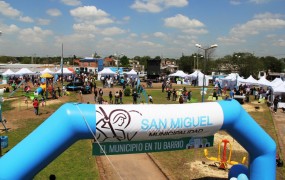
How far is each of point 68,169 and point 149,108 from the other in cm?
591

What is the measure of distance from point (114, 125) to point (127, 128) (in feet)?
1.19

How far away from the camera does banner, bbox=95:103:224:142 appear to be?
7656mm

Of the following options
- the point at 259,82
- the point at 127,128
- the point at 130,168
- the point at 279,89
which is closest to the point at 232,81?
the point at 259,82

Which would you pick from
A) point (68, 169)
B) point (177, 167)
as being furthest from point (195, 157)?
point (68, 169)

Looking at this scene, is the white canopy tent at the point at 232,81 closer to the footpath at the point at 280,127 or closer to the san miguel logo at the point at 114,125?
the footpath at the point at 280,127

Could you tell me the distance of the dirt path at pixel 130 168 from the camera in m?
11.6

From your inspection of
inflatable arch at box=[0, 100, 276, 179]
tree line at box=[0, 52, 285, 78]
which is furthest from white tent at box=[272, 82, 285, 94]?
tree line at box=[0, 52, 285, 78]

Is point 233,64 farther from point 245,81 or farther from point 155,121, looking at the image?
point 155,121

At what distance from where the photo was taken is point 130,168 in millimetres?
12305

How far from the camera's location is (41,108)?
25953 millimetres

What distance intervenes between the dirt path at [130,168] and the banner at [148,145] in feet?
9.79

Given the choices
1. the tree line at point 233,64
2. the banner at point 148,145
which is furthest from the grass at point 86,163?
the tree line at point 233,64

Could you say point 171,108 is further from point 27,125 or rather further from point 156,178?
point 27,125

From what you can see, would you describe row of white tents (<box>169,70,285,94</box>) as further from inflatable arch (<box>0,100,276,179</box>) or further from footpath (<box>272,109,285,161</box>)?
inflatable arch (<box>0,100,276,179</box>)
